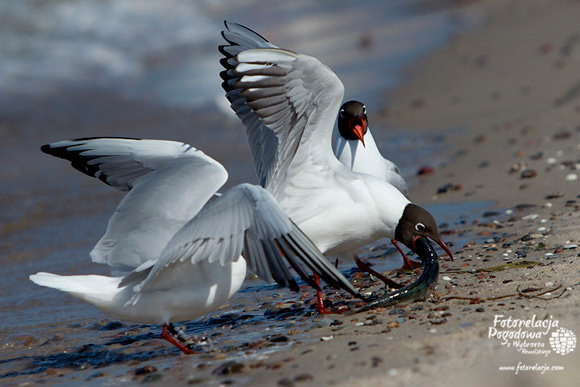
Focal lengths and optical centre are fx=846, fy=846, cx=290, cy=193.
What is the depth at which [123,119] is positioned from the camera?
37.7ft

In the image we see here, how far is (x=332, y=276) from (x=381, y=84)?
25.5 feet

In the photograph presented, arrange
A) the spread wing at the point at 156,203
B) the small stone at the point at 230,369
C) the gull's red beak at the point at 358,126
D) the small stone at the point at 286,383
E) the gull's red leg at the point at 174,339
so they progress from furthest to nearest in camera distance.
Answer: the gull's red beak at the point at 358,126, the spread wing at the point at 156,203, the gull's red leg at the point at 174,339, the small stone at the point at 230,369, the small stone at the point at 286,383

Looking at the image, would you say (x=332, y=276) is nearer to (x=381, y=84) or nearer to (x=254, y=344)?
(x=254, y=344)

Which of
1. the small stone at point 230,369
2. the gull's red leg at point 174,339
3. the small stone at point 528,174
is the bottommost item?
the small stone at point 230,369

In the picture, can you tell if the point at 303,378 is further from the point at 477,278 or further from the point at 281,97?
the point at 281,97

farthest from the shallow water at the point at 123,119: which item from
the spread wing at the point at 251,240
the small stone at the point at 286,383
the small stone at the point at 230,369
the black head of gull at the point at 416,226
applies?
the black head of gull at the point at 416,226

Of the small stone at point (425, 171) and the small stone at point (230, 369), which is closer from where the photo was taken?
the small stone at point (230, 369)

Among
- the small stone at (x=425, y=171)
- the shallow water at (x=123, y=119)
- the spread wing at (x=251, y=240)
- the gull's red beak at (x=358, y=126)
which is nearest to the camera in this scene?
the spread wing at (x=251, y=240)

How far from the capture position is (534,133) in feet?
25.8

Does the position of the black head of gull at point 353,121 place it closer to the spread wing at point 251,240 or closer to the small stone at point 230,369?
the spread wing at point 251,240

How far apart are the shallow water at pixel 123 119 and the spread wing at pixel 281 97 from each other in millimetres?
901

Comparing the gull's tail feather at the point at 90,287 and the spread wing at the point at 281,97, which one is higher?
the spread wing at the point at 281,97

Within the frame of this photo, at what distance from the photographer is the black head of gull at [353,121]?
601cm

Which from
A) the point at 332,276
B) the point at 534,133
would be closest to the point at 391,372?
the point at 332,276
